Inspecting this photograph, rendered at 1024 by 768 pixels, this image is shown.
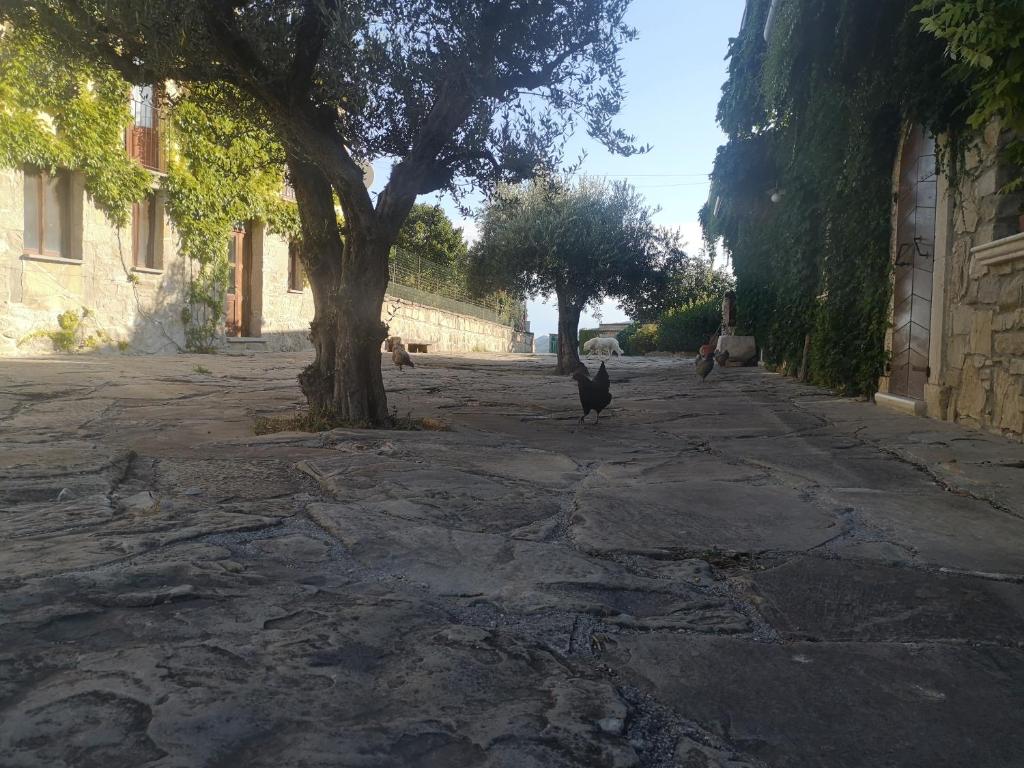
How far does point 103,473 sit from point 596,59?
15.3 feet

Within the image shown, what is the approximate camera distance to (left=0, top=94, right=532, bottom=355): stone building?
12055 millimetres

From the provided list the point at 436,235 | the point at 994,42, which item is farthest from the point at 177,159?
the point at 436,235

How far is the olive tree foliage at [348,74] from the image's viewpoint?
14.6ft

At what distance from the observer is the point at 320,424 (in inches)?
197

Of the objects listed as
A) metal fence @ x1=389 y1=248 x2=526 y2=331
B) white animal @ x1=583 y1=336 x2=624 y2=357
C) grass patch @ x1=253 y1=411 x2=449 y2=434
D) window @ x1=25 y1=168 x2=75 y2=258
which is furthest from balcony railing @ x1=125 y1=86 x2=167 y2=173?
white animal @ x1=583 y1=336 x2=624 y2=357

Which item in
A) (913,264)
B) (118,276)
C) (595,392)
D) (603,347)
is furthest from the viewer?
(603,347)

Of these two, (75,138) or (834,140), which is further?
(75,138)

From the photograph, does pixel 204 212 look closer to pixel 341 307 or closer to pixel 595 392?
pixel 341 307

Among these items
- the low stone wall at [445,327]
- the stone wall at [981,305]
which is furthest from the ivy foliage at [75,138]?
the stone wall at [981,305]

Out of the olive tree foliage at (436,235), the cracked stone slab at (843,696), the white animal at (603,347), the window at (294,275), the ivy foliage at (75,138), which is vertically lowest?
the cracked stone slab at (843,696)

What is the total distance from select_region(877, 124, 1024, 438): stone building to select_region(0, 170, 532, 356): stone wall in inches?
485

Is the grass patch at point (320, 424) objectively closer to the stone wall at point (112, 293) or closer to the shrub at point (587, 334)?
the stone wall at point (112, 293)

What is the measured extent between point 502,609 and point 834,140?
798 cm

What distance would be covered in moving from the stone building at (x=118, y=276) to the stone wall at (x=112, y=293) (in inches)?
0.7
